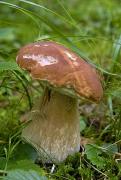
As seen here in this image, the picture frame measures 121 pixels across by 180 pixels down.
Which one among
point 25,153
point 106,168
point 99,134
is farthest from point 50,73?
point 99,134

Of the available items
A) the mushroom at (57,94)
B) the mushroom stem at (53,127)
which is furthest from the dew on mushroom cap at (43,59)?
the mushroom stem at (53,127)

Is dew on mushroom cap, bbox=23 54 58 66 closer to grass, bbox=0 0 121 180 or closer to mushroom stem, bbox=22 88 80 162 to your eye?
grass, bbox=0 0 121 180

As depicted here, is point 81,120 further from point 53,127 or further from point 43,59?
point 43,59

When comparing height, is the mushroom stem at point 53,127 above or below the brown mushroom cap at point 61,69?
below

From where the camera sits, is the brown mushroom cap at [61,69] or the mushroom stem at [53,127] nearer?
the brown mushroom cap at [61,69]

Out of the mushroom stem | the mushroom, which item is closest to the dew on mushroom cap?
the mushroom

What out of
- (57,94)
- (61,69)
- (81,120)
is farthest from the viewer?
(81,120)

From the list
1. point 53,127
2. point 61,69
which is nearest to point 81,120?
point 53,127

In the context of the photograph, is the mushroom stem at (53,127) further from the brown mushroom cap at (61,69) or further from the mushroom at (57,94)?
the brown mushroom cap at (61,69)
